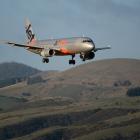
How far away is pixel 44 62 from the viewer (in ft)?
649

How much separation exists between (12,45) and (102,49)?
2400 centimetres

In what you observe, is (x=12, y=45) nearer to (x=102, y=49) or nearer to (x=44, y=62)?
(x=44, y=62)

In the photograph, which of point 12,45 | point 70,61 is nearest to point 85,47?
point 70,61

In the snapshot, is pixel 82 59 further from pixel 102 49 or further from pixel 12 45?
pixel 12 45

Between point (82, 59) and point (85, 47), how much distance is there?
1117cm

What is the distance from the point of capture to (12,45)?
198 meters

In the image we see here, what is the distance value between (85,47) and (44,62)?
11468 millimetres

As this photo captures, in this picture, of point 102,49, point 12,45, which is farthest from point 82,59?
point 12,45

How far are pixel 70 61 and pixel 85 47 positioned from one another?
17.7ft

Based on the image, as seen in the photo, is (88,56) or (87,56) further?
(87,56)

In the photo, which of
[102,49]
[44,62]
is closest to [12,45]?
[44,62]

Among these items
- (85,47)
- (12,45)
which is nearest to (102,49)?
(85,47)

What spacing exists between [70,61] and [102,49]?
10.4m

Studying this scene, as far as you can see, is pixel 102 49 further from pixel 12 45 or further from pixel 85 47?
pixel 12 45
